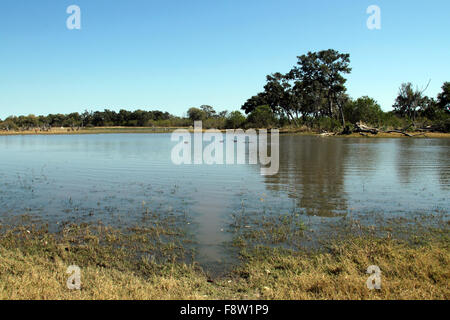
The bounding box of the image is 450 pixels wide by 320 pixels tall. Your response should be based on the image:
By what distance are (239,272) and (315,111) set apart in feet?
322

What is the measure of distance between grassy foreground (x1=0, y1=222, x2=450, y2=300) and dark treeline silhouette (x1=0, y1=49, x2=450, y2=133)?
174 ft

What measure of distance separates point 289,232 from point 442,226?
388 centimetres

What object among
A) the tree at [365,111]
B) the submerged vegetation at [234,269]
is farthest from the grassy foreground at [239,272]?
the tree at [365,111]

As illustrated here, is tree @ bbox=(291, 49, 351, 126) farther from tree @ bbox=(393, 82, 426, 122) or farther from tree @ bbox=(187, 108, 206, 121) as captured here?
tree @ bbox=(187, 108, 206, 121)

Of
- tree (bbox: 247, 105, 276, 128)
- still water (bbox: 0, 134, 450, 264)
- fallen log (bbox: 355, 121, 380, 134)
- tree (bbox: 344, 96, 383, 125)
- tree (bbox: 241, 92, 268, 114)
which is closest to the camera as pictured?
still water (bbox: 0, 134, 450, 264)

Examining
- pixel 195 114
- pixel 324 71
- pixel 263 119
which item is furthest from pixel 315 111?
pixel 195 114

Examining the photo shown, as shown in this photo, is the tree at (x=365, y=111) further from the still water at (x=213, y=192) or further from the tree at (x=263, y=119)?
the still water at (x=213, y=192)

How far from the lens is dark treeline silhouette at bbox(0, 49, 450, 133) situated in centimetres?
6781

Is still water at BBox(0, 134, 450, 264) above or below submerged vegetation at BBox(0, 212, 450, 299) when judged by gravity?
above

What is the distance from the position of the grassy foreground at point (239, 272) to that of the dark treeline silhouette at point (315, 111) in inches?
2087

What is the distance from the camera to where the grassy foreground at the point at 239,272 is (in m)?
4.96

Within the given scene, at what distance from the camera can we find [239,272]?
6.06m

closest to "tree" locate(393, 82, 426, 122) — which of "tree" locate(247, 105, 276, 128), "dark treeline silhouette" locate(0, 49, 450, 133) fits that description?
"dark treeline silhouette" locate(0, 49, 450, 133)
